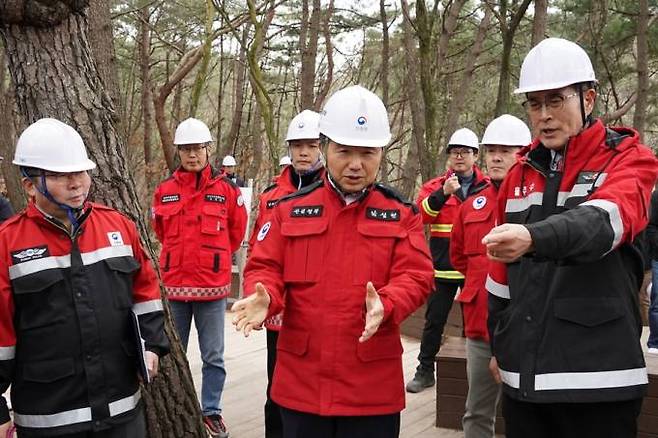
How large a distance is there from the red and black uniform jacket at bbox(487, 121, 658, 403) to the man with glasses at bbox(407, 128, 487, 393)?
2741mm

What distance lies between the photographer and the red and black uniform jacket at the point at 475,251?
385 cm

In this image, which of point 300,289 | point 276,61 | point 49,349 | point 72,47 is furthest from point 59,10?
point 276,61

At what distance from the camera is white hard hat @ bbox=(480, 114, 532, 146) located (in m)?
4.13

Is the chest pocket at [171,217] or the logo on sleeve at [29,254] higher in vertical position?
the logo on sleeve at [29,254]

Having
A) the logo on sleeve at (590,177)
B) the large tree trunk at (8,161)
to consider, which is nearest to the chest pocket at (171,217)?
the logo on sleeve at (590,177)

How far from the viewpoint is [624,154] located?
2.30 m

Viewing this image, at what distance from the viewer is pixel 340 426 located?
8.30 ft

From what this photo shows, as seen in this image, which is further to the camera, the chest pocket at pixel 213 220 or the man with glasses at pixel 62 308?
the chest pocket at pixel 213 220

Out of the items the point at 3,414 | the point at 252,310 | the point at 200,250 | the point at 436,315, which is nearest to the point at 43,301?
the point at 3,414

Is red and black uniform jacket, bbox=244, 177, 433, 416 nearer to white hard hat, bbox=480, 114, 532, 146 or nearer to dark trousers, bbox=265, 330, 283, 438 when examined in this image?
dark trousers, bbox=265, 330, 283, 438

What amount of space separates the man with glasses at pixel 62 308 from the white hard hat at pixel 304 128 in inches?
64.9

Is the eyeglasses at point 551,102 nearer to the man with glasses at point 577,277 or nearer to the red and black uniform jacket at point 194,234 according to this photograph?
the man with glasses at point 577,277

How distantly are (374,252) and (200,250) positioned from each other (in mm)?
2592

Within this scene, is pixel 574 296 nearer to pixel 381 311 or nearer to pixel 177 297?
pixel 381 311
